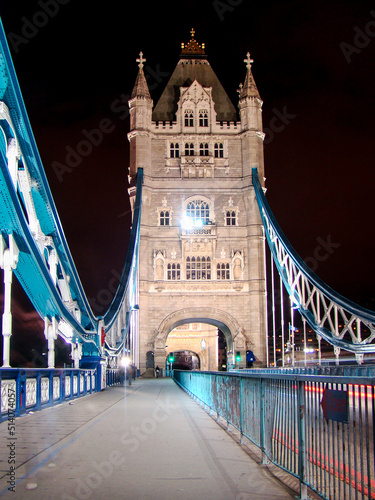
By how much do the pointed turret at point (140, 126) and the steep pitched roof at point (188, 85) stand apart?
1.47 metres

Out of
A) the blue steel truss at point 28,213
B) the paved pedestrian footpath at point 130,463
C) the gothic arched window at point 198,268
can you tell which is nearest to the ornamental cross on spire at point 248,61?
the gothic arched window at point 198,268

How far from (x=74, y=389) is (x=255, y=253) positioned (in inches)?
1122

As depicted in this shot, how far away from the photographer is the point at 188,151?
46156mm

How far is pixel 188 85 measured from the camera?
4822cm

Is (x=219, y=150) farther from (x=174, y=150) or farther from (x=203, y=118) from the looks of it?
(x=174, y=150)

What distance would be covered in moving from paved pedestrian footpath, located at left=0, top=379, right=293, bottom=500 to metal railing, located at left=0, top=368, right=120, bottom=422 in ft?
1.53

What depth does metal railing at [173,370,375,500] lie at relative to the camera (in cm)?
376

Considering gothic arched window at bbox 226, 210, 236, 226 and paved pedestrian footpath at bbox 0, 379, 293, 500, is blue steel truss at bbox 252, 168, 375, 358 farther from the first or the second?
paved pedestrian footpath at bbox 0, 379, 293, 500

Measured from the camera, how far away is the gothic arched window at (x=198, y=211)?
44094 mm

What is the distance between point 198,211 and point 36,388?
33807 mm

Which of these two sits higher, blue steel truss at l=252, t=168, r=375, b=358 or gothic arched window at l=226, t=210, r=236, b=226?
gothic arched window at l=226, t=210, r=236, b=226

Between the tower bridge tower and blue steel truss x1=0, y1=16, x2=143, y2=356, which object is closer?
blue steel truss x1=0, y1=16, x2=143, y2=356

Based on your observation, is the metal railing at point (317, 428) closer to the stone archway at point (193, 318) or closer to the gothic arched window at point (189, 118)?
the stone archway at point (193, 318)

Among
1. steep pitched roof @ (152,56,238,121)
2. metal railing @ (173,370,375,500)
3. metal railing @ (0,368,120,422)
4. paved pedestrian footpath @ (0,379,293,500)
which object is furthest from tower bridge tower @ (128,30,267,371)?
metal railing @ (173,370,375,500)
